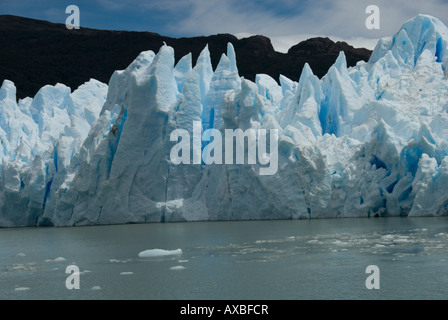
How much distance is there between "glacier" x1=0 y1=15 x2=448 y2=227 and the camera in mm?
20969

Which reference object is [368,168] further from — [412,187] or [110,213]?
[110,213]

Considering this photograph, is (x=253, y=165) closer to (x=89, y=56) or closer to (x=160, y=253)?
(x=160, y=253)

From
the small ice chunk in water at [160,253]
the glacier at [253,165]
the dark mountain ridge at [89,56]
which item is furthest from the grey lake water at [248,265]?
the dark mountain ridge at [89,56]

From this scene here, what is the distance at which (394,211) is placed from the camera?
20781 millimetres

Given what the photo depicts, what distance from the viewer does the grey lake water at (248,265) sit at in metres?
8.58

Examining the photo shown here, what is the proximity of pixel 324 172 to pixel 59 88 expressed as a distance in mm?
23012

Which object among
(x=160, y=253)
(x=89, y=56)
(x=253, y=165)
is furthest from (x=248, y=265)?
(x=89, y=56)

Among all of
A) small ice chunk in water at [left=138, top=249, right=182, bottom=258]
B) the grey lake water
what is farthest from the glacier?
small ice chunk in water at [left=138, top=249, right=182, bottom=258]

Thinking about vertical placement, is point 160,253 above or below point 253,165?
below

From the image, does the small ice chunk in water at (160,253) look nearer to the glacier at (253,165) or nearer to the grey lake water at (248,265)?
the grey lake water at (248,265)

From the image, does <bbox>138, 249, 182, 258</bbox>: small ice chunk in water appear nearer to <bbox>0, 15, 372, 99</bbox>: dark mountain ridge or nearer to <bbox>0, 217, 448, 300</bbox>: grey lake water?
<bbox>0, 217, 448, 300</bbox>: grey lake water

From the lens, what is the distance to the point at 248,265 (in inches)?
428

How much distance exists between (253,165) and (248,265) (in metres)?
11.5

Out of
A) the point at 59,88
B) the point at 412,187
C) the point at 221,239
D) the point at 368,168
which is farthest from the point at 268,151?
the point at 59,88
